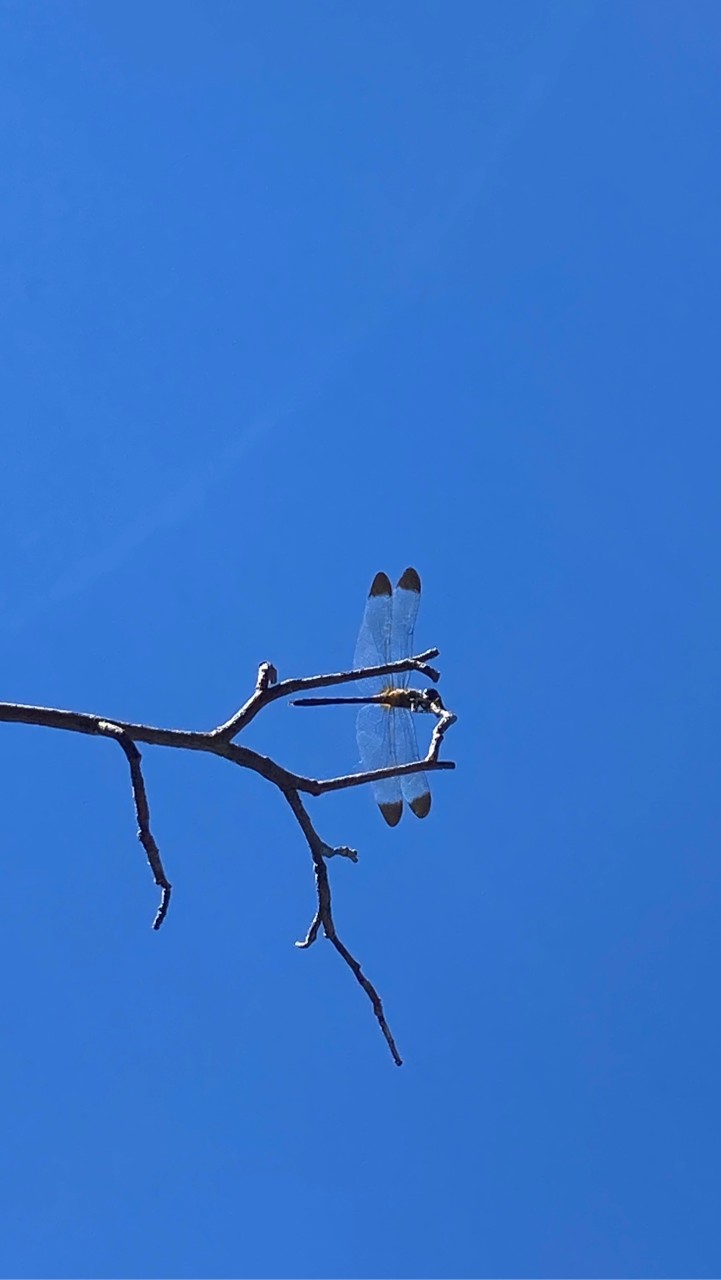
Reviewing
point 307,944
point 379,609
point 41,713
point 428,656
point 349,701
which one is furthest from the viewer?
point 379,609

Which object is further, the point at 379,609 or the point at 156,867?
the point at 379,609

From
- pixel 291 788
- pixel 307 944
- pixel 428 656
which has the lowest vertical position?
pixel 307 944

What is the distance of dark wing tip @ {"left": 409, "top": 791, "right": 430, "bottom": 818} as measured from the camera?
5.97 metres

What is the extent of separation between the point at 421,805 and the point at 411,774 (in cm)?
21

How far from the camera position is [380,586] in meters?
6.27

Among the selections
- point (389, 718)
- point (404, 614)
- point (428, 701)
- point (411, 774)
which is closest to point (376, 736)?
point (389, 718)

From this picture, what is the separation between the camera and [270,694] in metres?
4.17

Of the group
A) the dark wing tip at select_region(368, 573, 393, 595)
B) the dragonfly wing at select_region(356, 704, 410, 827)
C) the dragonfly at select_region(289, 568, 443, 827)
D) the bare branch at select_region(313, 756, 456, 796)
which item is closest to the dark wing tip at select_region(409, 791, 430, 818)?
the dragonfly at select_region(289, 568, 443, 827)

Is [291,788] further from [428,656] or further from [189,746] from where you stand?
[428,656]

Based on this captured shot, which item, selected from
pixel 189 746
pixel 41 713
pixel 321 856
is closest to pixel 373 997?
pixel 321 856

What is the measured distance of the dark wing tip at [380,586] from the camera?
6.26 m

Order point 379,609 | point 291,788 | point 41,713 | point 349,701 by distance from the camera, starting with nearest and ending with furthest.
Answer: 1. point 41,713
2. point 291,788
3. point 349,701
4. point 379,609

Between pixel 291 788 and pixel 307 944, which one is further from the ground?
pixel 291 788

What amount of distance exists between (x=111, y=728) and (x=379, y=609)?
2655 millimetres
